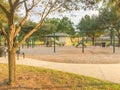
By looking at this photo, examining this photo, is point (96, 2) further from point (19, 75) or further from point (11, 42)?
point (19, 75)

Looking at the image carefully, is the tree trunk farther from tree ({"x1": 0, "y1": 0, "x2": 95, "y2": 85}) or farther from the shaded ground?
the shaded ground

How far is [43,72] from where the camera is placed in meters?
10.8

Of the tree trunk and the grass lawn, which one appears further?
the tree trunk

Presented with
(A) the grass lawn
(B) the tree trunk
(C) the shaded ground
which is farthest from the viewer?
(C) the shaded ground

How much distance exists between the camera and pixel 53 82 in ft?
30.4

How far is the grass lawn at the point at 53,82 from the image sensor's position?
864 centimetres

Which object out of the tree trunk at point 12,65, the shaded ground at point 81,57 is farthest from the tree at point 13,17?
the shaded ground at point 81,57

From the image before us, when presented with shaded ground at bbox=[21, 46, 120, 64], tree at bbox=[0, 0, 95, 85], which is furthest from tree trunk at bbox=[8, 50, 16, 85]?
shaded ground at bbox=[21, 46, 120, 64]

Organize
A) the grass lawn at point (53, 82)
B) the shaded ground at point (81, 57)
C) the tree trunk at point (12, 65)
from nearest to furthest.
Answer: the grass lawn at point (53, 82) → the tree trunk at point (12, 65) → the shaded ground at point (81, 57)

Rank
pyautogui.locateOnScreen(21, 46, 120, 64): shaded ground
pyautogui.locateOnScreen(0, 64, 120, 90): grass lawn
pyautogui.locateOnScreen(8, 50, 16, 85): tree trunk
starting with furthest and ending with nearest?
1. pyautogui.locateOnScreen(21, 46, 120, 64): shaded ground
2. pyautogui.locateOnScreen(8, 50, 16, 85): tree trunk
3. pyautogui.locateOnScreen(0, 64, 120, 90): grass lawn

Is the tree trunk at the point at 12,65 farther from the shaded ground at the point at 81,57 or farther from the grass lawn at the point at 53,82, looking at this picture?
the shaded ground at the point at 81,57

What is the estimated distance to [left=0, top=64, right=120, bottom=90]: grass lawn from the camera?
28.4 feet

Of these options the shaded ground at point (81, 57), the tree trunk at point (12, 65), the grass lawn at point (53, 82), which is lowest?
the grass lawn at point (53, 82)

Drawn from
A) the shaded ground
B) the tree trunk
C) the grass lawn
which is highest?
the tree trunk
